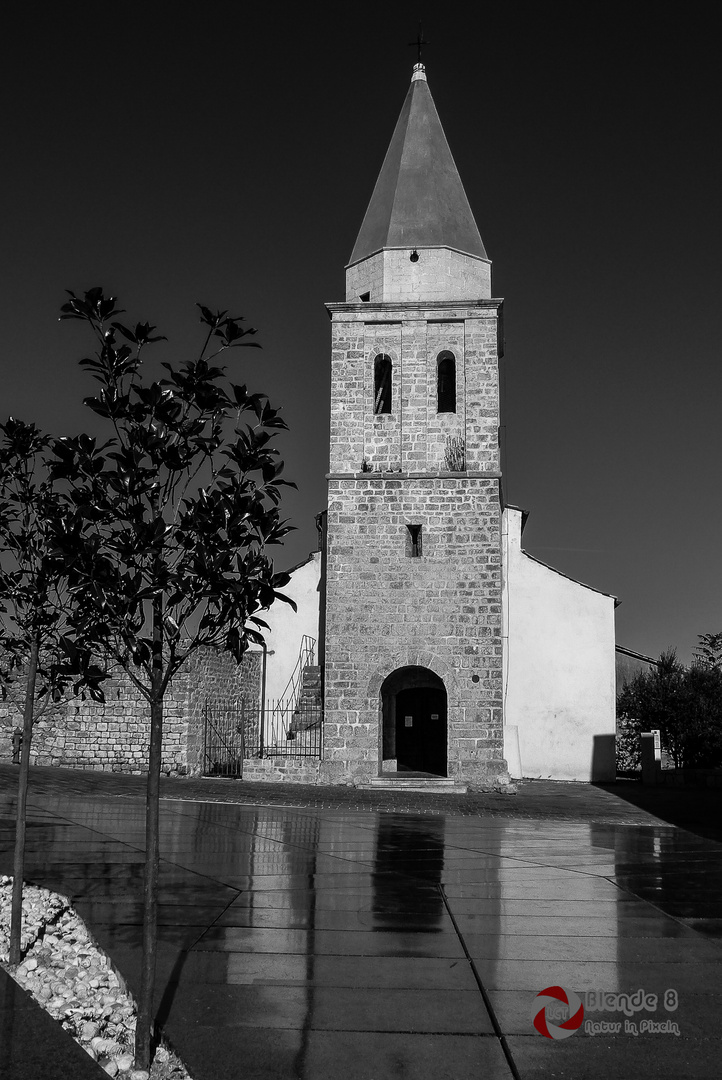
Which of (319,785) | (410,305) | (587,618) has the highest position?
(410,305)

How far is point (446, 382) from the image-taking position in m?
25.1

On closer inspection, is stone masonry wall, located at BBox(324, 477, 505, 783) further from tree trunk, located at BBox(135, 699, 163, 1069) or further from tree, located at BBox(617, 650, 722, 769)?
tree trunk, located at BBox(135, 699, 163, 1069)

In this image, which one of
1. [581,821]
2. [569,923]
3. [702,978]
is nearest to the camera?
[702,978]

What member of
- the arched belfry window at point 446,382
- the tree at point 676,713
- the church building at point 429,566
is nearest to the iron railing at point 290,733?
the church building at point 429,566

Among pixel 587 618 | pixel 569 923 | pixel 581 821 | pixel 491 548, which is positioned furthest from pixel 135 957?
pixel 587 618

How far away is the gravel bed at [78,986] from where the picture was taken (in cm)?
441

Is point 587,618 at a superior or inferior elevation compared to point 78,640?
superior

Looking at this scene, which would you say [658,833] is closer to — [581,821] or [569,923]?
[581,821]

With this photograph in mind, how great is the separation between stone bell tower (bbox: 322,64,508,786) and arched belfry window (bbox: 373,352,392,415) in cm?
4

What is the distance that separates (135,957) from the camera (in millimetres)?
5930

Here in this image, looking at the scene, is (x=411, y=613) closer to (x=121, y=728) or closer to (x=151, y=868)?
(x=121, y=728)

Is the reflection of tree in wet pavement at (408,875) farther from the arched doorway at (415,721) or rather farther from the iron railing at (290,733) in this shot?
the arched doorway at (415,721)

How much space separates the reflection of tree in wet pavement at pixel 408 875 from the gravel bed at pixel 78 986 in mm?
2241

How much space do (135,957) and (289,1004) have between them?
1.28m
